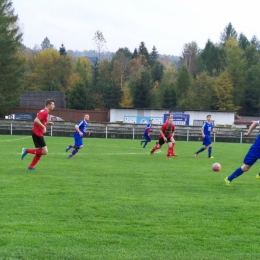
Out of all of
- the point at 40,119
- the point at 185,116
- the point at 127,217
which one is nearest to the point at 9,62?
the point at 185,116

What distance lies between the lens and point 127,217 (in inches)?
266

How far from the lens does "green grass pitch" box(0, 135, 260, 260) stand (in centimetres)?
523

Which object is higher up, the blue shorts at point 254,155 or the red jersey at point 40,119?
the red jersey at point 40,119

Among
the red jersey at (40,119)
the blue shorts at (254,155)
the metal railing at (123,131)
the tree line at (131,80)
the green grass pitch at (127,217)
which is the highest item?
the tree line at (131,80)

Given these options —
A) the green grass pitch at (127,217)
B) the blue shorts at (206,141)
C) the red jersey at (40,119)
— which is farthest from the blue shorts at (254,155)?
the blue shorts at (206,141)

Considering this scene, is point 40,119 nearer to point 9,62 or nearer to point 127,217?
point 127,217

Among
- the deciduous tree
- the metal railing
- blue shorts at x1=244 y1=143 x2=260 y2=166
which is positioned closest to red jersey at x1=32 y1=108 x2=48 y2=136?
blue shorts at x1=244 y1=143 x2=260 y2=166

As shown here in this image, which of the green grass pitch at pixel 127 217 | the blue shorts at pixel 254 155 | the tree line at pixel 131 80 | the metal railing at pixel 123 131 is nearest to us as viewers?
the green grass pitch at pixel 127 217

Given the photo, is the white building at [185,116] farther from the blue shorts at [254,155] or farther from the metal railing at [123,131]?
the blue shorts at [254,155]

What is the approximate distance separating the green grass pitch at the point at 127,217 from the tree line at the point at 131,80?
137 ft

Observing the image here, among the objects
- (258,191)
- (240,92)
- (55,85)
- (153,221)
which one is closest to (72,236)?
(153,221)

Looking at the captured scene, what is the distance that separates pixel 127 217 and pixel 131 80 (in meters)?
75.7

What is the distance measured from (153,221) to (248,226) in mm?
1320

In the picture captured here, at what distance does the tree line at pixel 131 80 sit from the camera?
52.1 m
